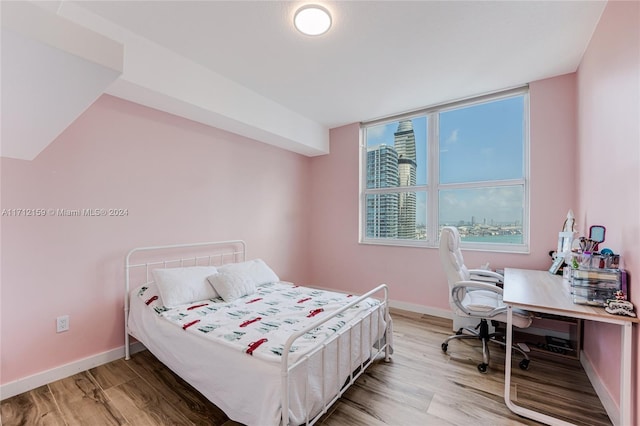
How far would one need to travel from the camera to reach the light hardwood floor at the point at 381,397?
171 centimetres

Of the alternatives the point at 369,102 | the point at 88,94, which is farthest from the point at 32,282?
the point at 369,102

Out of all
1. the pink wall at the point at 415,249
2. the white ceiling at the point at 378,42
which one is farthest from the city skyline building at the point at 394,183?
Result: the white ceiling at the point at 378,42

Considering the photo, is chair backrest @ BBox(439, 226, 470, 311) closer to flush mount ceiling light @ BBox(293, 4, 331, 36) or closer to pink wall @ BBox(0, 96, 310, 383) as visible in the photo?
flush mount ceiling light @ BBox(293, 4, 331, 36)

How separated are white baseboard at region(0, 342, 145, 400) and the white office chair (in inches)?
117

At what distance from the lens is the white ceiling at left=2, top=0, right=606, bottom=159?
1868 millimetres

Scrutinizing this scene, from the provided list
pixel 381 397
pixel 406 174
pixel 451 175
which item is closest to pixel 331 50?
pixel 406 174

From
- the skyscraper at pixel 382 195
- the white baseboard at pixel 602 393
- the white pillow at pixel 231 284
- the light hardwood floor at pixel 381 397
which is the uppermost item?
the skyscraper at pixel 382 195

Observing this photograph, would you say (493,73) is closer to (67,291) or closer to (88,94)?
(88,94)

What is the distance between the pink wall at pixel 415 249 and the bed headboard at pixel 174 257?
4.95 feet

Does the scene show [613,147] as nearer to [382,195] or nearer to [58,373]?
[382,195]

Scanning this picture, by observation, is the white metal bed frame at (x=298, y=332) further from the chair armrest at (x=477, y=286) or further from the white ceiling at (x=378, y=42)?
the white ceiling at (x=378, y=42)

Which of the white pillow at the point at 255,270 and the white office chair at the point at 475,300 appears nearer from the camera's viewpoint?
the white office chair at the point at 475,300

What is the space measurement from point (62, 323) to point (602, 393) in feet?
13.0

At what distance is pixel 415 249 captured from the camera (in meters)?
3.60
